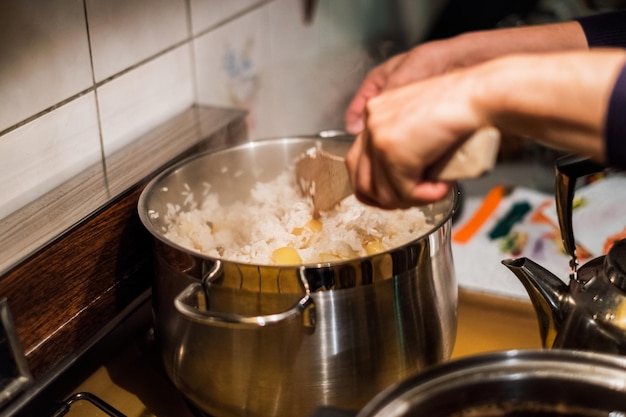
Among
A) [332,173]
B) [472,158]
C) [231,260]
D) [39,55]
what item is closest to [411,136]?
[472,158]

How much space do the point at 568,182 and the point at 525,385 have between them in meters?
0.26

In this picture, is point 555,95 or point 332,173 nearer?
point 555,95

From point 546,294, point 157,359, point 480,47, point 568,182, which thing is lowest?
point 157,359

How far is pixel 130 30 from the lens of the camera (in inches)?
37.9

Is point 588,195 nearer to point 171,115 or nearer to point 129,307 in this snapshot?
point 171,115

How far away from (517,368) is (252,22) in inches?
33.5

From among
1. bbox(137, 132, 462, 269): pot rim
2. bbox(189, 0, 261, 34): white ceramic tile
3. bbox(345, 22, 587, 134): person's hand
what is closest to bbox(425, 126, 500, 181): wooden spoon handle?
bbox(137, 132, 462, 269): pot rim

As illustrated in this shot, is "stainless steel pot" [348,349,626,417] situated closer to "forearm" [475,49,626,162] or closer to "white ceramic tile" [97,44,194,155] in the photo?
"forearm" [475,49,626,162]

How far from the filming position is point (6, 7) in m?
0.75

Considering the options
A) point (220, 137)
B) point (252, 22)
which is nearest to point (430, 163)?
point (220, 137)

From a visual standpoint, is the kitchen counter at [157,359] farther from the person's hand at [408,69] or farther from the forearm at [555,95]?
the forearm at [555,95]

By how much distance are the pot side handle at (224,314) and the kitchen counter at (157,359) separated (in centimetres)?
21

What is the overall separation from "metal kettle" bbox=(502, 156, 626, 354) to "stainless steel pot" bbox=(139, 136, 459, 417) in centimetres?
11

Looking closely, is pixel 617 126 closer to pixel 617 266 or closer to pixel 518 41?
pixel 617 266
